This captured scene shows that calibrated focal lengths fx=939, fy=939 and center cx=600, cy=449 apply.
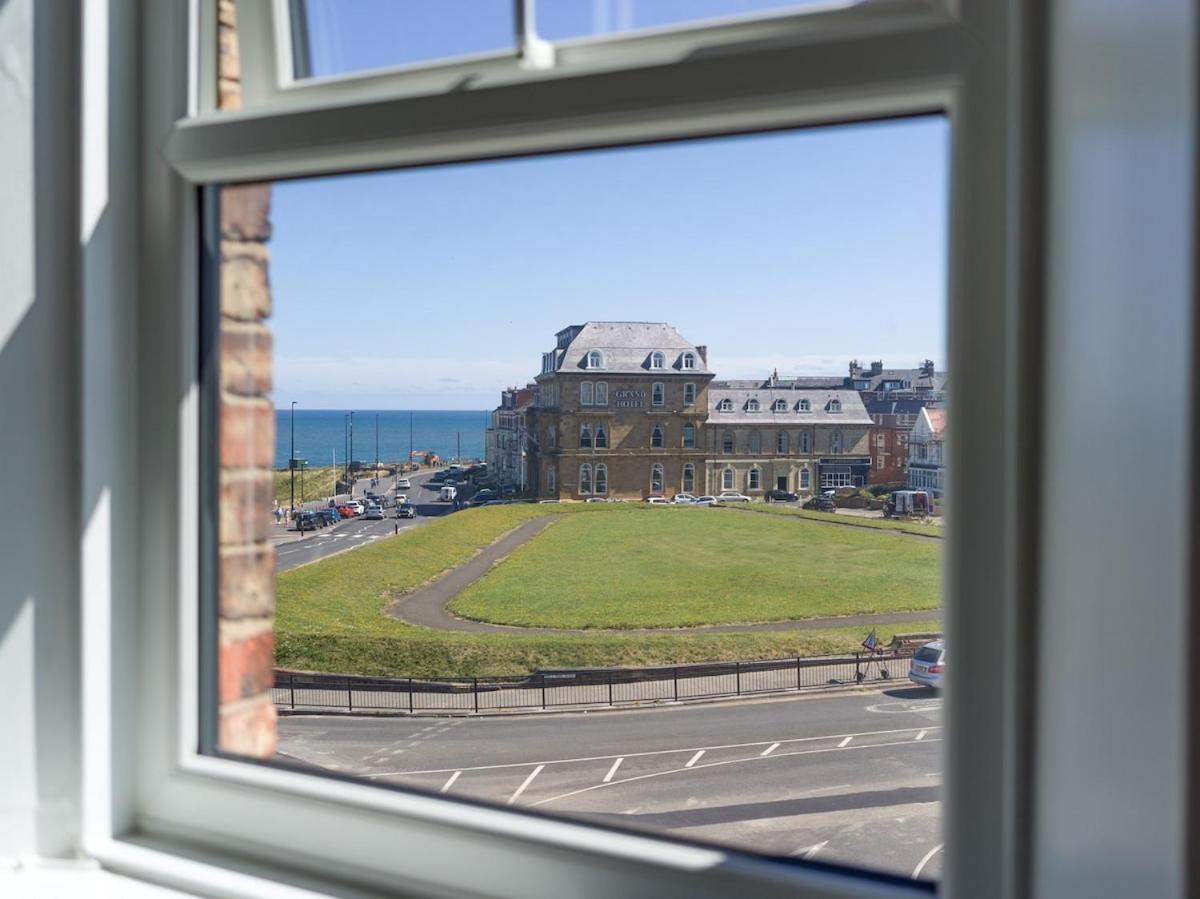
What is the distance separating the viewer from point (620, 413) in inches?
42.6

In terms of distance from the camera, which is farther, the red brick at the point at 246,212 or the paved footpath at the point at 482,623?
the red brick at the point at 246,212

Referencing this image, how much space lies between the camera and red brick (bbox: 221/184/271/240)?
123cm

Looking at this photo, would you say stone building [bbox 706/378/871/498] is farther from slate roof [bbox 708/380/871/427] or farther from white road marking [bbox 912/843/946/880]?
white road marking [bbox 912/843/946/880]

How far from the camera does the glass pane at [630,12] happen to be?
94cm

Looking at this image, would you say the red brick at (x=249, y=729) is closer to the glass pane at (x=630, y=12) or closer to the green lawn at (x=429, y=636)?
the green lawn at (x=429, y=636)

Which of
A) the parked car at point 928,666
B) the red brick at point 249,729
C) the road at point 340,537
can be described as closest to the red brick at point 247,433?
the road at point 340,537

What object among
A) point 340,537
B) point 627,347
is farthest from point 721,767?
point 340,537

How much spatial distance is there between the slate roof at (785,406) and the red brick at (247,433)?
632 mm

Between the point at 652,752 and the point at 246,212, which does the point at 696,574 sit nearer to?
the point at 652,752

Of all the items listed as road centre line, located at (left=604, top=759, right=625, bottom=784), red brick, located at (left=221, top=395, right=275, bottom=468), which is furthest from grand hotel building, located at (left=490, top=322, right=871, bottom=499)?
red brick, located at (left=221, top=395, right=275, bottom=468)

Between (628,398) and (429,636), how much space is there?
1.28ft

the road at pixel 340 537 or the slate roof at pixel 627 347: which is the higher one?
the slate roof at pixel 627 347

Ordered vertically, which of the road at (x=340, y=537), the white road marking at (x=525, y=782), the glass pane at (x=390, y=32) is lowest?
the white road marking at (x=525, y=782)

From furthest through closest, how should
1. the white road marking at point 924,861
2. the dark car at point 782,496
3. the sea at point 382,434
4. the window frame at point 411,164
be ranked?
1. the sea at point 382,434
2. the dark car at point 782,496
3. the white road marking at point 924,861
4. the window frame at point 411,164
